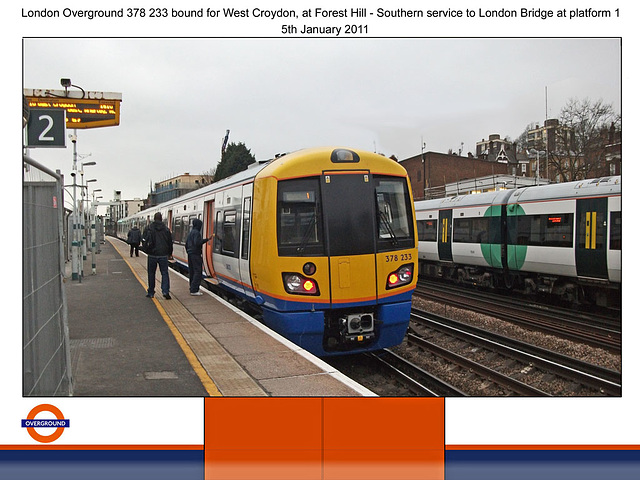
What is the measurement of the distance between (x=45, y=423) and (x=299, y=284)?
112 inches

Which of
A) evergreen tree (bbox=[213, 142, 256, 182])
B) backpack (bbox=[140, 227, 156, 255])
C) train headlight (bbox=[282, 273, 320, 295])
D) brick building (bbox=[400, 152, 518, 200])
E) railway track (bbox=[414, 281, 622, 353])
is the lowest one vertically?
railway track (bbox=[414, 281, 622, 353])

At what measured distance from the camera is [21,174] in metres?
3.37

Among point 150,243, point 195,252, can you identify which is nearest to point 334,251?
point 195,252

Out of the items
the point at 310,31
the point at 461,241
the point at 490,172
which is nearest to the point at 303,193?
the point at 310,31

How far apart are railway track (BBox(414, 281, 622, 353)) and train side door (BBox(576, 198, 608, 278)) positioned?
896 mm

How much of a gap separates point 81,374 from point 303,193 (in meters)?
2.85

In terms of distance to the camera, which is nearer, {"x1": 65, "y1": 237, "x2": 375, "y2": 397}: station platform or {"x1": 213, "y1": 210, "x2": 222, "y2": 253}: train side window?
{"x1": 65, "y1": 237, "x2": 375, "y2": 397}: station platform

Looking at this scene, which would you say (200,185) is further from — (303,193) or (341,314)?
(341,314)

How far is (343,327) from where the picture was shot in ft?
19.1

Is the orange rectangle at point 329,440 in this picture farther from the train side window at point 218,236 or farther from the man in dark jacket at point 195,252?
the man in dark jacket at point 195,252

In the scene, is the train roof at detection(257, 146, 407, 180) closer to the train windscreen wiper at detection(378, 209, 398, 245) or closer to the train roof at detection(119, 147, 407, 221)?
the train roof at detection(119, 147, 407, 221)

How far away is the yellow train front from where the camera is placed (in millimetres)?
5695

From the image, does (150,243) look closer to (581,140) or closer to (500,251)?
(581,140)

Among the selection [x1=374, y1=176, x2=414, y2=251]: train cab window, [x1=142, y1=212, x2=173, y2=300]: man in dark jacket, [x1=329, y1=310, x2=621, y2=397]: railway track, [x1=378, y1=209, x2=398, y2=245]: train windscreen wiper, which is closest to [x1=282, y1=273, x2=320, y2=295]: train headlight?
[x1=374, y1=176, x2=414, y2=251]: train cab window
